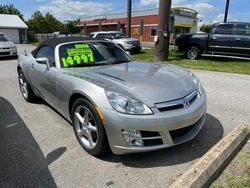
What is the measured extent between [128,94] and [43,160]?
1.40 metres

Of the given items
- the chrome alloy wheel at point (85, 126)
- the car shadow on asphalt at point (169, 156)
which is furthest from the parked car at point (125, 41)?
the car shadow on asphalt at point (169, 156)

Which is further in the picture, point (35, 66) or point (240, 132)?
point (35, 66)

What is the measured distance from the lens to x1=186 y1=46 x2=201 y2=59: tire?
42.8ft

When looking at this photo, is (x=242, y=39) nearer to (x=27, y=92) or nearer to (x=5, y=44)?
(x=27, y=92)

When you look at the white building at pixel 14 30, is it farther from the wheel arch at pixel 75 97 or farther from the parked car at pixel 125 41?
the wheel arch at pixel 75 97

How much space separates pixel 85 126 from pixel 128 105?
0.83 metres

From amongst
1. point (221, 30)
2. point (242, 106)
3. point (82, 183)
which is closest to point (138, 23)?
point (221, 30)

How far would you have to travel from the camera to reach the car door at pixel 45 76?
4.12m

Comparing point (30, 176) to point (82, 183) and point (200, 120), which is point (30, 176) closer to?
point (82, 183)

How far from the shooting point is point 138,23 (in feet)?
145

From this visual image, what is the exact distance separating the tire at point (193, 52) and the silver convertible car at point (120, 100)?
949 centimetres

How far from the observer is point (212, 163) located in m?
2.71

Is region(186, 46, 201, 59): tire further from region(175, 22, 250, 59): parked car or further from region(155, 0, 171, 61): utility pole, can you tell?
region(155, 0, 171, 61): utility pole

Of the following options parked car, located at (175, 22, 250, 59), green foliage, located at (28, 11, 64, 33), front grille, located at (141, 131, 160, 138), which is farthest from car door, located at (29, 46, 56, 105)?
green foliage, located at (28, 11, 64, 33)
